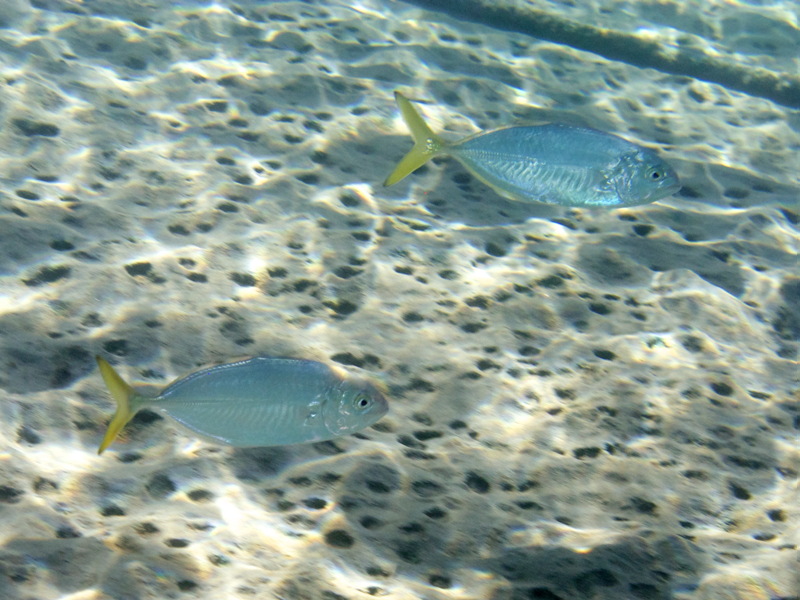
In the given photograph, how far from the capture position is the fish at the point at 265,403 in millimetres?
2391

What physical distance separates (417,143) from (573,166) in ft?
3.10

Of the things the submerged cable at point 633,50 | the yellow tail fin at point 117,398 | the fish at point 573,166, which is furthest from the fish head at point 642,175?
the submerged cable at point 633,50

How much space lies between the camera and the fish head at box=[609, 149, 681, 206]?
3.58 meters

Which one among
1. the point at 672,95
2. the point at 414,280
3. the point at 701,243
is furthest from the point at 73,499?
the point at 672,95

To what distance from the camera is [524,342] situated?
12.2 feet

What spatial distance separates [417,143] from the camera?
3826mm

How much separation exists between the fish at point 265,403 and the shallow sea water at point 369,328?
1.20ft

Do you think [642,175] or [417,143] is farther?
[417,143]

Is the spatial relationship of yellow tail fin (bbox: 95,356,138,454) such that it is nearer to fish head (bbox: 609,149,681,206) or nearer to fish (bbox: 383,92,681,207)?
fish (bbox: 383,92,681,207)

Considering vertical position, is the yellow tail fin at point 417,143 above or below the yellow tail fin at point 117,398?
above

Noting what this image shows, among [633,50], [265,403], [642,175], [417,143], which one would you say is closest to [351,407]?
[265,403]

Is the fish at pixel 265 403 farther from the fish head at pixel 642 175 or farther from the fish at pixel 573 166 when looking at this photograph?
the fish head at pixel 642 175

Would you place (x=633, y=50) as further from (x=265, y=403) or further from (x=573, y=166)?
(x=265, y=403)

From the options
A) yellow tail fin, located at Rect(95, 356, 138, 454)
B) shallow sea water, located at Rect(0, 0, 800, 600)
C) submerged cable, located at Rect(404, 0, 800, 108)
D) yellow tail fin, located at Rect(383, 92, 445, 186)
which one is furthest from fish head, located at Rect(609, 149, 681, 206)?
submerged cable, located at Rect(404, 0, 800, 108)
